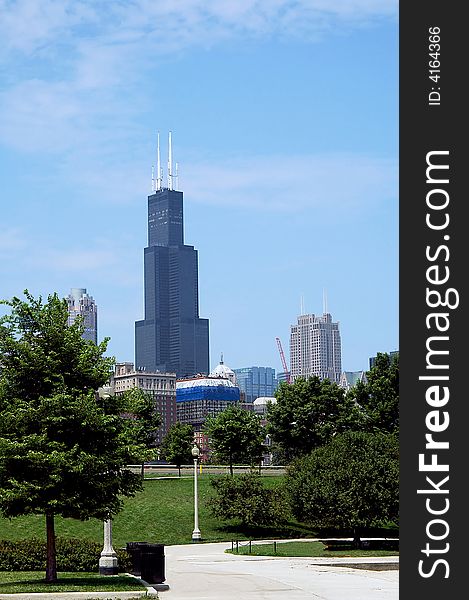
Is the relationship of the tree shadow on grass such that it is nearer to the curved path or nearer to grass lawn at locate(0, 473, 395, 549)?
the curved path

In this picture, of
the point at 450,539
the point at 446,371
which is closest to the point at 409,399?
the point at 446,371

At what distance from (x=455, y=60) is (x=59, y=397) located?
62.4 feet

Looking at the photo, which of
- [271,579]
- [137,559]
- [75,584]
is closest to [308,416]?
[271,579]

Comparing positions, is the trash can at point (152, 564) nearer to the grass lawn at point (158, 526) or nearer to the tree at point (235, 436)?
the grass lawn at point (158, 526)

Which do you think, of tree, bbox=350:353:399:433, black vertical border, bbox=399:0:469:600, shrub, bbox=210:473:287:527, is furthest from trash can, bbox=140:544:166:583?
tree, bbox=350:353:399:433

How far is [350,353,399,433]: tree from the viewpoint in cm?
7081

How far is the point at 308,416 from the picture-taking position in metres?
74.5

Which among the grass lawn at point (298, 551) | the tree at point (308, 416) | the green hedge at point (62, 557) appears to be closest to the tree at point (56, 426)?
the green hedge at point (62, 557)

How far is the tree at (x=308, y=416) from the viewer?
7388cm

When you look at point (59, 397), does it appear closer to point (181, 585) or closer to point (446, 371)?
point (181, 585)

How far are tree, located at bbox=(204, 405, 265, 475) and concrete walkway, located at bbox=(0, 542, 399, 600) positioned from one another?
27196 millimetres

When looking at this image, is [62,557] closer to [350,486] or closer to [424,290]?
[350,486]

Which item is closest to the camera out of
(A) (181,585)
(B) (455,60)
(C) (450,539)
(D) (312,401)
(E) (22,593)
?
(C) (450,539)

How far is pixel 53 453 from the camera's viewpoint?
2636 centimetres
